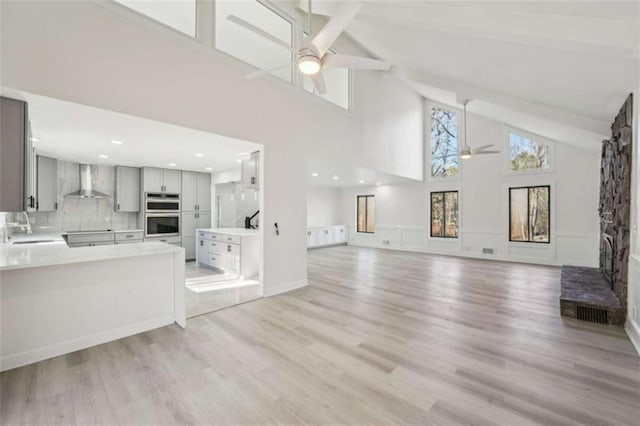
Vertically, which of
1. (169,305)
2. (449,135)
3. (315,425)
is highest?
(449,135)

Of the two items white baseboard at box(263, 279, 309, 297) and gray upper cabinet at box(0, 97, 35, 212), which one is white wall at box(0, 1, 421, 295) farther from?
gray upper cabinet at box(0, 97, 35, 212)

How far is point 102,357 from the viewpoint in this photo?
8.03ft

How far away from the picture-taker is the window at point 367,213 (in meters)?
10.4

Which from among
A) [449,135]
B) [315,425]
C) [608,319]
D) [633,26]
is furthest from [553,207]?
[315,425]

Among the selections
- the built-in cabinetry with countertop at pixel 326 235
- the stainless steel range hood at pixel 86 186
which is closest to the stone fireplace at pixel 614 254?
the built-in cabinetry with countertop at pixel 326 235

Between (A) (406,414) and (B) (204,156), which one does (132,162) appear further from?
(A) (406,414)

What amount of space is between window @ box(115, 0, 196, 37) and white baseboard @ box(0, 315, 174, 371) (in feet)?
10.9

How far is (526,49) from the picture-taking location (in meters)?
2.89

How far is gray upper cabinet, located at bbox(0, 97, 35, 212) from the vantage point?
2379 mm

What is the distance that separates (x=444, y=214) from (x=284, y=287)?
629cm

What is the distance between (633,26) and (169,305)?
4.93 meters

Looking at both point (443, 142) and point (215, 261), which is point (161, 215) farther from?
point (443, 142)


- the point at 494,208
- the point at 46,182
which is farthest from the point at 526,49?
the point at 46,182

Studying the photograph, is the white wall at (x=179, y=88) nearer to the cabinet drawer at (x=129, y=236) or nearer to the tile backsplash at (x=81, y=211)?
the cabinet drawer at (x=129, y=236)
